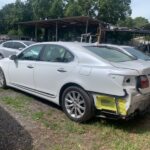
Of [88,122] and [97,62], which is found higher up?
[97,62]

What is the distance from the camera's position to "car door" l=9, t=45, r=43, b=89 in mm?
6539

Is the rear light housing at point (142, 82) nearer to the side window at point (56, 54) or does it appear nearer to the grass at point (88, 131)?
the grass at point (88, 131)

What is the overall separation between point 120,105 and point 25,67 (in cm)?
278

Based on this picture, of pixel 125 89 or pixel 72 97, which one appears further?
pixel 72 97

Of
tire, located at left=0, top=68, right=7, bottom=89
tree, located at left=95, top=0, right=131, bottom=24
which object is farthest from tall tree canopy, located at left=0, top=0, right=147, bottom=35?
tire, located at left=0, top=68, right=7, bottom=89

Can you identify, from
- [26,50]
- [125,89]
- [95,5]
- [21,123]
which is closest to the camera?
[125,89]

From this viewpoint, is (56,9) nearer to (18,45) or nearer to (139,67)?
(18,45)

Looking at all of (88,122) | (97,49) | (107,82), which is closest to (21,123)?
(88,122)

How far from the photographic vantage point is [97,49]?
19.5 ft

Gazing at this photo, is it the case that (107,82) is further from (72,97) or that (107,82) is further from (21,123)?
→ (21,123)

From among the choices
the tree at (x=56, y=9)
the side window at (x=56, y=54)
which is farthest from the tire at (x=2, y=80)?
the tree at (x=56, y=9)

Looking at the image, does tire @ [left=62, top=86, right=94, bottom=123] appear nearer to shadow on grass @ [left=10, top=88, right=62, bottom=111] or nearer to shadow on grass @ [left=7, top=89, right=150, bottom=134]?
shadow on grass @ [left=7, top=89, right=150, bottom=134]

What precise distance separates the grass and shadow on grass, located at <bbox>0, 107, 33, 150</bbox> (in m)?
0.32

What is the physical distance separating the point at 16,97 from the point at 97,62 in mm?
2633
